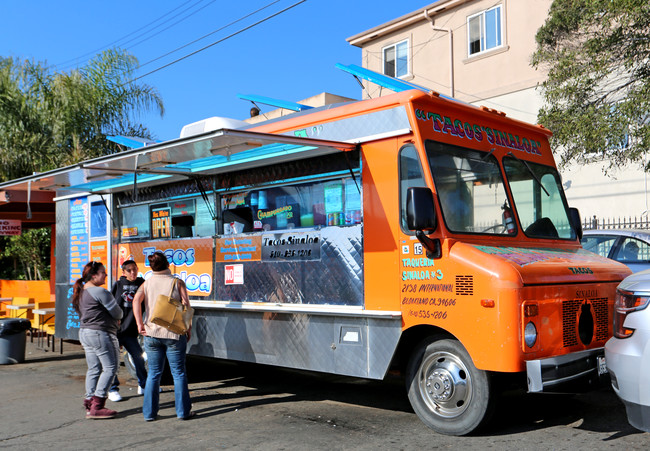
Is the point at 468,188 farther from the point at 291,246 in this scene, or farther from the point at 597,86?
the point at 597,86

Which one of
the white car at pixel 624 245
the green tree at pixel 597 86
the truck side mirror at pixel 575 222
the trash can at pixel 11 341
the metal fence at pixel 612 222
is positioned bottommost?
the trash can at pixel 11 341

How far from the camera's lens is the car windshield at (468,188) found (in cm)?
616

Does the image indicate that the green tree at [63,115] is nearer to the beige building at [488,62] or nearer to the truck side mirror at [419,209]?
the beige building at [488,62]

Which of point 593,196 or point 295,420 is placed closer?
point 295,420

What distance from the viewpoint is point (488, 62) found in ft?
66.8

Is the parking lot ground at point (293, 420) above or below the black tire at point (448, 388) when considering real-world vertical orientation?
below

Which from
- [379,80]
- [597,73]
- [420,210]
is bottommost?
[420,210]

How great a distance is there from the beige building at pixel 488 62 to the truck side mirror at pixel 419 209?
40.8 feet

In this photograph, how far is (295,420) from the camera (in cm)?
668

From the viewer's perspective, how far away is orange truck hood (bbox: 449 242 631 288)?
547 cm

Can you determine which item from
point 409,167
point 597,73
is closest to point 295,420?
point 409,167

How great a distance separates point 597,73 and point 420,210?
25.9 feet

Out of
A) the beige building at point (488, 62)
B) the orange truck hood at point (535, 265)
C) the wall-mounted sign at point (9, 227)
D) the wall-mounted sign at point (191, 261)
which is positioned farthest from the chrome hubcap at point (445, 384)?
the beige building at point (488, 62)

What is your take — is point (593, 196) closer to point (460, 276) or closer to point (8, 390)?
point (460, 276)
